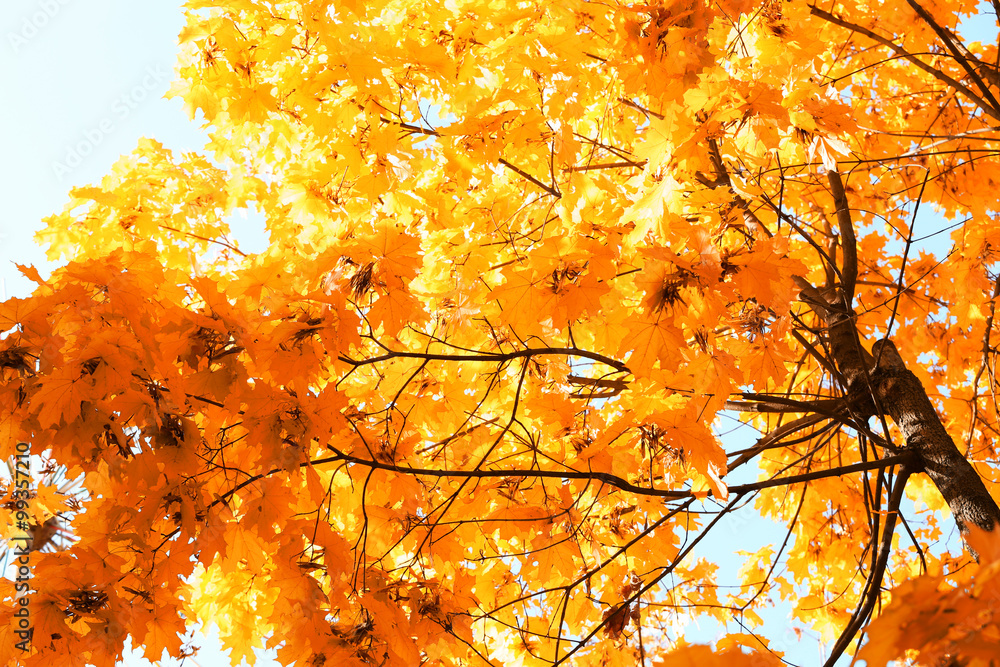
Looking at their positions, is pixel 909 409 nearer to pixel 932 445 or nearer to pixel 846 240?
pixel 932 445

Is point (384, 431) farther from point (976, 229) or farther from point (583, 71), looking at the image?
point (976, 229)

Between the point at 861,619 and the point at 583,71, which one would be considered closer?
the point at 861,619

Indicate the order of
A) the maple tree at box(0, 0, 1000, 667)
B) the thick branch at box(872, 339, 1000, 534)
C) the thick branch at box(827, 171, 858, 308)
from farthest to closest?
the thick branch at box(827, 171, 858, 308), the thick branch at box(872, 339, 1000, 534), the maple tree at box(0, 0, 1000, 667)

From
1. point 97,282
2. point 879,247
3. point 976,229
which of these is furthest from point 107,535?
point 879,247

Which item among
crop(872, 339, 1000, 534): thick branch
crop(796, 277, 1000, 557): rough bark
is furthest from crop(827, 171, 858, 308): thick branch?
crop(872, 339, 1000, 534): thick branch

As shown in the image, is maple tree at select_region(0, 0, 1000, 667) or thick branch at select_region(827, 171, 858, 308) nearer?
maple tree at select_region(0, 0, 1000, 667)

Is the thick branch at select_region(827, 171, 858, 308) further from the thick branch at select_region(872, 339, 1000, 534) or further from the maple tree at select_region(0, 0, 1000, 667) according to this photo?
the thick branch at select_region(872, 339, 1000, 534)

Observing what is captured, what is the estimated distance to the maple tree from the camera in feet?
5.75

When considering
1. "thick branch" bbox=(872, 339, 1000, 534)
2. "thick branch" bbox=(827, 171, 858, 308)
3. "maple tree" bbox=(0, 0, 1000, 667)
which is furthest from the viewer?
"thick branch" bbox=(827, 171, 858, 308)

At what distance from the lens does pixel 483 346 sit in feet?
9.85

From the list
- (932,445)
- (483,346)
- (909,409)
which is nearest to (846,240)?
(909,409)

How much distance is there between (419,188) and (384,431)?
5.35 ft

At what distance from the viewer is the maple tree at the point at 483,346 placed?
1.75 m

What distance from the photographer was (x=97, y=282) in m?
1.87
